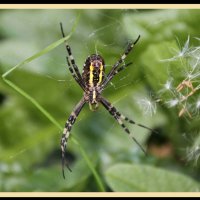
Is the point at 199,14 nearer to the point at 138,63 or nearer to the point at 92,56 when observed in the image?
the point at 138,63

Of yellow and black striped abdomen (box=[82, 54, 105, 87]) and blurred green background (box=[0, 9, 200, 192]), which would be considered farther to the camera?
blurred green background (box=[0, 9, 200, 192])

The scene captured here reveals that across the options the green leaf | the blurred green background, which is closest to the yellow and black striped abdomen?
the blurred green background

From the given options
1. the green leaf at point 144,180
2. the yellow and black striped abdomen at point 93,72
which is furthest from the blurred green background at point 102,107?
the yellow and black striped abdomen at point 93,72

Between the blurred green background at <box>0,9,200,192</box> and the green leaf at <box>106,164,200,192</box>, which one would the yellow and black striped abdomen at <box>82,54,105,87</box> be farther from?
the green leaf at <box>106,164,200,192</box>

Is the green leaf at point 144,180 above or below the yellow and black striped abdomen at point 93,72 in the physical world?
below

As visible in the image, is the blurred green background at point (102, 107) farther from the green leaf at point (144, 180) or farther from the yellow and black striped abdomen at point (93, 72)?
the yellow and black striped abdomen at point (93, 72)

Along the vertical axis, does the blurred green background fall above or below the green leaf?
above

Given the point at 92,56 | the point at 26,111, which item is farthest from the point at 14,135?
the point at 92,56
